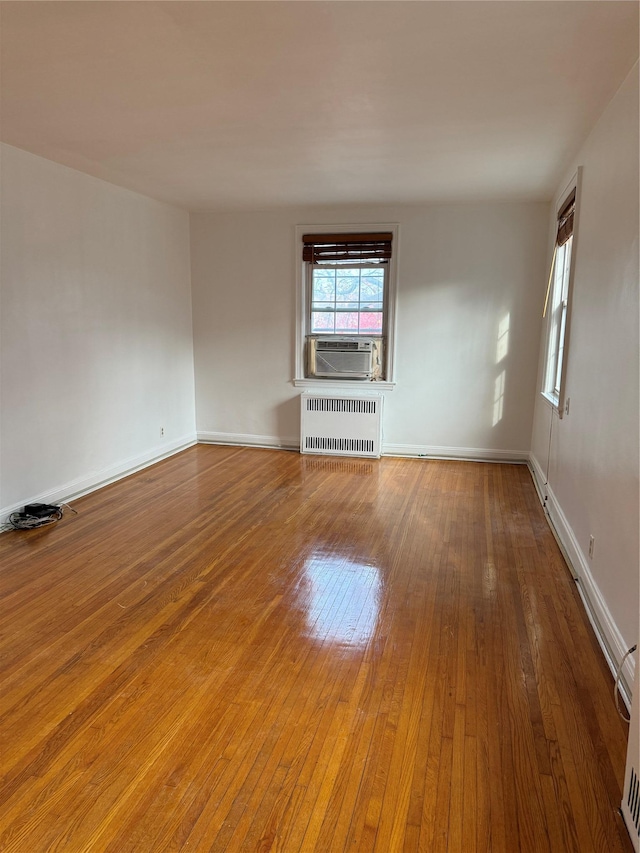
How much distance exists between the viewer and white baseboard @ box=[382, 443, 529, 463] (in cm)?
596

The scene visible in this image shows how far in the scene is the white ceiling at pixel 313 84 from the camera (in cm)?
216

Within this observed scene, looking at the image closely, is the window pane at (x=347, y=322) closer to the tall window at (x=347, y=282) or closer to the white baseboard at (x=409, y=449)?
the tall window at (x=347, y=282)

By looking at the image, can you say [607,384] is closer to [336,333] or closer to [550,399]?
[550,399]

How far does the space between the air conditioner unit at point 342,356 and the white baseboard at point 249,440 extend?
0.86 meters

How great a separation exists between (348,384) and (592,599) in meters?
3.80

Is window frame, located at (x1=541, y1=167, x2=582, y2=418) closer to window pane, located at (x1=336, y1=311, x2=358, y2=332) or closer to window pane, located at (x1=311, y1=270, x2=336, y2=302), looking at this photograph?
window pane, located at (x1=336, y1=311, x2=358, y2=332)

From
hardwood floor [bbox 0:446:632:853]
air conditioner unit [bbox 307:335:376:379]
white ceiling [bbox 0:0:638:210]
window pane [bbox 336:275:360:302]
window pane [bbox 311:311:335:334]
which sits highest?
white ceiling [bbox 0:0:638:210]

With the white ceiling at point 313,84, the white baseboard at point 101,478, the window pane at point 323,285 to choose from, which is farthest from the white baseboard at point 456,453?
the white ceiling at point 313,84

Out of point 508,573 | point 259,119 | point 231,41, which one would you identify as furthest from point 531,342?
point 231,41

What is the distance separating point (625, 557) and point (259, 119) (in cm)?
292

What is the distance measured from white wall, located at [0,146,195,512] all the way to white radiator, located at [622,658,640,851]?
387 centimetres

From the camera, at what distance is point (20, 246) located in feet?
13.0

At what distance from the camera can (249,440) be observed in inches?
261

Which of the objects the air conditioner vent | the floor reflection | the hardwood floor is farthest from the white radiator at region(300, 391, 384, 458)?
the floor reflection
